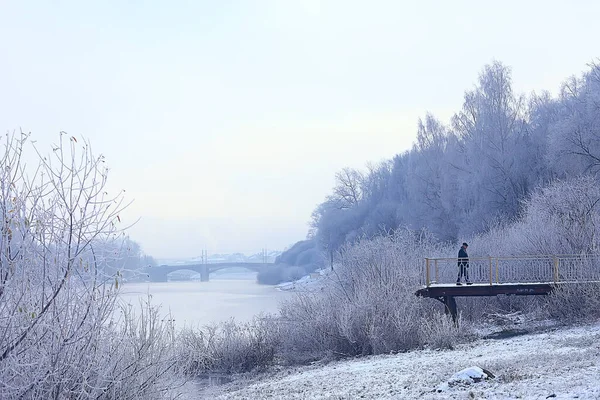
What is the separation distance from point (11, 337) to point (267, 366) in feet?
55.2

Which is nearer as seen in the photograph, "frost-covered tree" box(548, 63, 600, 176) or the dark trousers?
the dark trousers

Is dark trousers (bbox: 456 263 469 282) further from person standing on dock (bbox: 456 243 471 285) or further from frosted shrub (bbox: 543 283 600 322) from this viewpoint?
frosted shrub (bbox: 543 283 600 322)

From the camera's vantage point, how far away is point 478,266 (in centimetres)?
2692

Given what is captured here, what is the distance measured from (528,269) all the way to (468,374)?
15568 mm

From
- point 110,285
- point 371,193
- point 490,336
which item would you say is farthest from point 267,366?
point 371,193

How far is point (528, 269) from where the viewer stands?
2542cm

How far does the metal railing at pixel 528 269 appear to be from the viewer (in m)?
21.6

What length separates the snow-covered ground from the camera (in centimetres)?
992

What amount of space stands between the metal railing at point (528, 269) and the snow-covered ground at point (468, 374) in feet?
9.35

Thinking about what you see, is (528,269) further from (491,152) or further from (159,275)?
(159,275)

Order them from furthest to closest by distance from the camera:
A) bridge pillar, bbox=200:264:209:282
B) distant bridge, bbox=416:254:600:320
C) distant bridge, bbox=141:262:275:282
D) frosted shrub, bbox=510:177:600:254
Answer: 1. bridge pillar, bbox=200:264:209:282
2. distant bridge, bbox=141:262:275:282
3. frosted shrub, bbox=510:177:600:254
4. distant bridge, bbox=416:254:600:320

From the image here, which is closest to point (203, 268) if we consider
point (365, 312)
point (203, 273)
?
point (203, 273)

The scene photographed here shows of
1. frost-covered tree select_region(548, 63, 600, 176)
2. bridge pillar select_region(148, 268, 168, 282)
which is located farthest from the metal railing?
bridge pillar select_region(148, 268, 168, 282)

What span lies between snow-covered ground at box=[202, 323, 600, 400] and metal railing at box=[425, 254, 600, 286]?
2.85m
